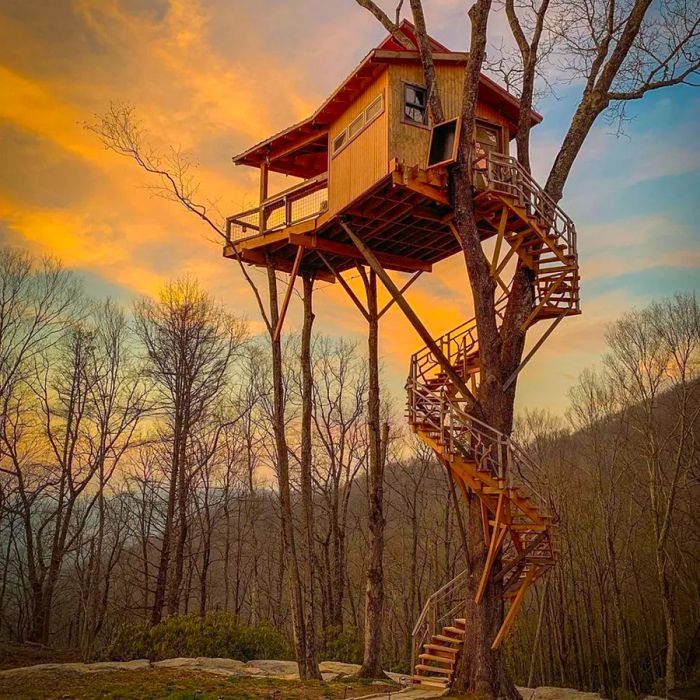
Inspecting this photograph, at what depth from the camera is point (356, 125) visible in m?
15.0

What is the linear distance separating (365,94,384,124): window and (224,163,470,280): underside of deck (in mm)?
1918

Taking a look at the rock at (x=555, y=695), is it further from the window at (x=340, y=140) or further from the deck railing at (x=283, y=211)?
the window at (x=340, y=140)

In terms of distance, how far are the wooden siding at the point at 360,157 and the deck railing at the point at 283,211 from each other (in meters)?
0.56

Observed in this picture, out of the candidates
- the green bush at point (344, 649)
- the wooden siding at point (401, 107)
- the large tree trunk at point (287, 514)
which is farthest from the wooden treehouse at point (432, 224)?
the green bush at point (344, 649)

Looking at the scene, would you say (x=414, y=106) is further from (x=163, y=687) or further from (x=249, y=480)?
(x=249, y=480)

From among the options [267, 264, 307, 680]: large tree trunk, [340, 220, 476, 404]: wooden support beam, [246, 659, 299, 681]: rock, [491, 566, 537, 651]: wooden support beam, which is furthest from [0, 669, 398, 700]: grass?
[340, 220, 476, 404]: wooden support beam

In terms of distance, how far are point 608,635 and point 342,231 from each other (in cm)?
2692

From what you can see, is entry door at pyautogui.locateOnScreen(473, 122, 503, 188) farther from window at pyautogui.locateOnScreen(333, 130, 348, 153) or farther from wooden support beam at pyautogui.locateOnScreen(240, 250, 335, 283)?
wooden support beam at pyautogui.locateOnScreen(240, 250, 335, 283)

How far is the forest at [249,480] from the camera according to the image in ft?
78.6

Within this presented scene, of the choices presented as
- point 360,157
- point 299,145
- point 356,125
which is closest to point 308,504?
point 360,157

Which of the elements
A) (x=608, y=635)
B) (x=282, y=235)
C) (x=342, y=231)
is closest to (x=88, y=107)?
(x=282, y=235)

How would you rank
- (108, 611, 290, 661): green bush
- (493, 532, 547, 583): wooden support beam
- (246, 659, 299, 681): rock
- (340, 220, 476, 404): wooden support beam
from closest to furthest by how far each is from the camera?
(493, 532, 547, 583): wooden support beam
(340, 220, 476, 404): wooden support beam
(246, 659, 299, 681): rock
(108, 611, 290, 661): green bush

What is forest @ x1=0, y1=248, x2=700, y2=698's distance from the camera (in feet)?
78.6

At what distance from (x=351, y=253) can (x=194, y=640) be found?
1271 centimetres
